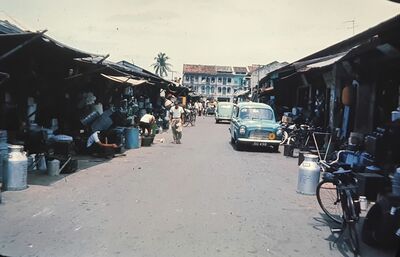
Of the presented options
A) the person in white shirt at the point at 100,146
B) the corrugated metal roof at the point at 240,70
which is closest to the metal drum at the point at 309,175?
the person in white shirt at the point at 100,146

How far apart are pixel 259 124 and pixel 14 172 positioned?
10836 millimetres

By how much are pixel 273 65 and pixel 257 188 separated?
65899 mm

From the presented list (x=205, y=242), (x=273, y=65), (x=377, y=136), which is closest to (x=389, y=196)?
(x=205, y=242)

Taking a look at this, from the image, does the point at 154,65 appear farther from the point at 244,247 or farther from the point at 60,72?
the point at 244,247

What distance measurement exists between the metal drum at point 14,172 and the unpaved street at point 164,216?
25 centimetres

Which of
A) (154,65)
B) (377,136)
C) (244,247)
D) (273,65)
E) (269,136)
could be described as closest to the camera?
(244,247)

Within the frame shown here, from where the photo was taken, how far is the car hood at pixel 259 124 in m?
16.6

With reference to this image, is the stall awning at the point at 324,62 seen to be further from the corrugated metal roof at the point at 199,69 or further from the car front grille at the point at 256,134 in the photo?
the corrugated metal roof at the point at 199,69

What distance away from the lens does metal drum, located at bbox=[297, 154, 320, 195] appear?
316 inches

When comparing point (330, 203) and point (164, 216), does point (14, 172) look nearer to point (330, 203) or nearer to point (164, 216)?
point (164, 216)

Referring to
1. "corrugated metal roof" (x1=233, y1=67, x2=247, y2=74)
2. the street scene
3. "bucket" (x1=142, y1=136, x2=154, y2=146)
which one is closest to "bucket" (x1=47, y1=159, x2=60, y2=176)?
the street scene

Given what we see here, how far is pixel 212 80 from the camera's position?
353ft

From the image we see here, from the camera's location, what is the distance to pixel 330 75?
55.3 feet

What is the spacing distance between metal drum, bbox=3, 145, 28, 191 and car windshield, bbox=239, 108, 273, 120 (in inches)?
455
